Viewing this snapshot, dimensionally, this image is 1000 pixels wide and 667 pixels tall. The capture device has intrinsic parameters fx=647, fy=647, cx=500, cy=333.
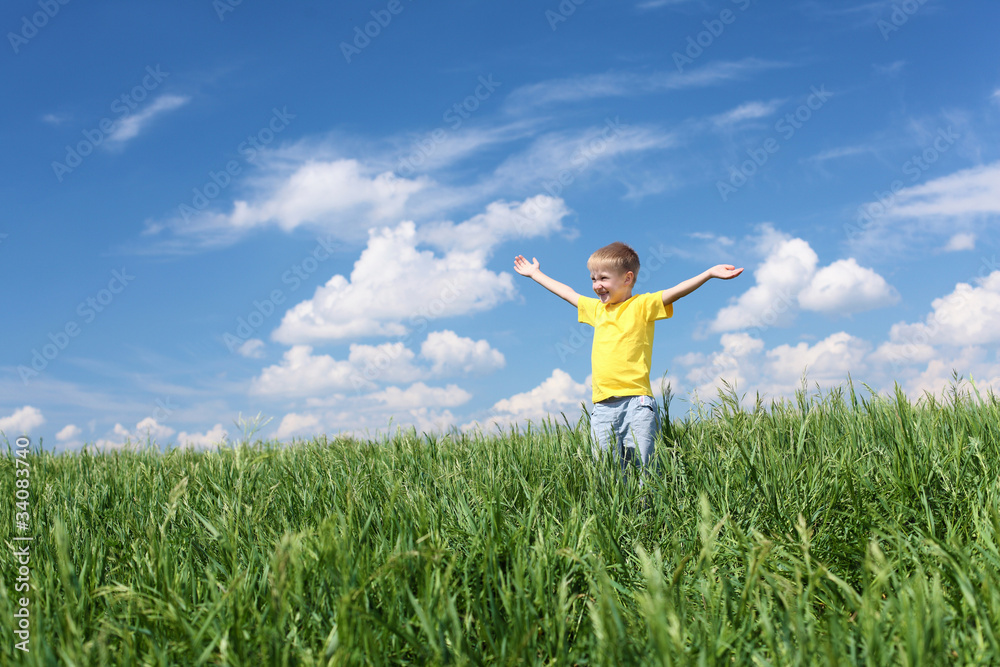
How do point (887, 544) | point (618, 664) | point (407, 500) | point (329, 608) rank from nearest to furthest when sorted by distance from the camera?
point (618, 664)
point (329, 608)
point (887, 544)
point (407, 500)

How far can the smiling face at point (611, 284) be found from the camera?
16.2 ft

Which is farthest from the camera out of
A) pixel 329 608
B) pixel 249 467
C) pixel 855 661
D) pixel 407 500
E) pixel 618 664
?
pixel 249 467

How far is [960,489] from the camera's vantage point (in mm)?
3191

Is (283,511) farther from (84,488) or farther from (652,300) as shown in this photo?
(652,300)

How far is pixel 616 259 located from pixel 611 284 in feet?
0.65

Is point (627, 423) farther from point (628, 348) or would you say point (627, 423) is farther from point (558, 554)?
point (558, 554)

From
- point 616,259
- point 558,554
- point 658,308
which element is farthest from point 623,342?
point 558,554

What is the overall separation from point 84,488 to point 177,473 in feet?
1.86

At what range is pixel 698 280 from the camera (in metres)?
4.38

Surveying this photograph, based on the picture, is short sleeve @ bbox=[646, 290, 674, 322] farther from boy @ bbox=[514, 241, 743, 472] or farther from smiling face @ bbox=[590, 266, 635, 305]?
smiling face @ bbox=[590, 266, 635, 305]

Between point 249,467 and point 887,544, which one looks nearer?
point 887,544

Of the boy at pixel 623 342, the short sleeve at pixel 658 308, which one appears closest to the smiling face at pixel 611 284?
the boy at pixel 623 342

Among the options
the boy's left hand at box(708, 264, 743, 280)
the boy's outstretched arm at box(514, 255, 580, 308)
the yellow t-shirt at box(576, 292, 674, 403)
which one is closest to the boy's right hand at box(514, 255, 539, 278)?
the boy's outstretched arm at box(514, 255, 580, 308)

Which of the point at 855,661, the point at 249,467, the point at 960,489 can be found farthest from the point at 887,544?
the point at 249,467
